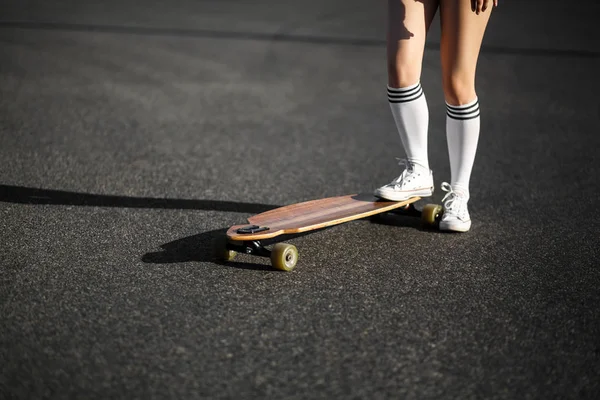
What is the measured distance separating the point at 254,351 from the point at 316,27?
8.92m

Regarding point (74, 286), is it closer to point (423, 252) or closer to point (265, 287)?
point (265, 287)

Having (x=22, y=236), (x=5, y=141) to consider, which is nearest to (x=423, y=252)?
(x=22, y=236)

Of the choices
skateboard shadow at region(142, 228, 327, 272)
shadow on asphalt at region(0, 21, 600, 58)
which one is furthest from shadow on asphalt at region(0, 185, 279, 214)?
shadow on asphalt at region(0, 21, 600, 58)

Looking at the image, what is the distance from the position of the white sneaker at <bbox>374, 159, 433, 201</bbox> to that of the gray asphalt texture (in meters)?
0.20

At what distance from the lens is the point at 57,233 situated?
15.0 ft

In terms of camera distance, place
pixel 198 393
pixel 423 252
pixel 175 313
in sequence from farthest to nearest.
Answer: pixel 423 252, pixel 175 313, pixel 198 393

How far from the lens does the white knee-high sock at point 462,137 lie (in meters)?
4.76

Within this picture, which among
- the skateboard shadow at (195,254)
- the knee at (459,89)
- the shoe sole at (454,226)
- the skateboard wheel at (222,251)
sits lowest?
the skateboard shadow at (195,254)

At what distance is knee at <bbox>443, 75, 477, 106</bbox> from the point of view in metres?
4.65

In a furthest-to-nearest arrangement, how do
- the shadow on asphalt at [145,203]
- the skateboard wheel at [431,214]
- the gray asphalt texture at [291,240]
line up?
the shadow on asphalt at [145,203] → the skateboard wheel at [431,214] → the gray asphalt texture at [291,240]

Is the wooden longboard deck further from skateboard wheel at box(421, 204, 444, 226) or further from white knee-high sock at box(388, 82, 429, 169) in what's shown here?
white knee-high sock at box(388, 82, 429, 169)

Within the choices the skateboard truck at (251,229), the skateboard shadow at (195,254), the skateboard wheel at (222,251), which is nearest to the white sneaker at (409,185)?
the skateboard shadow at (195,254)

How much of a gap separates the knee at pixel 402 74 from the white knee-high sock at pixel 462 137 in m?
0.29

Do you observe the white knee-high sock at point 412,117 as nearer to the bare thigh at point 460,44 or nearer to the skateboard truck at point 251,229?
the bare thigh at point 460,44
